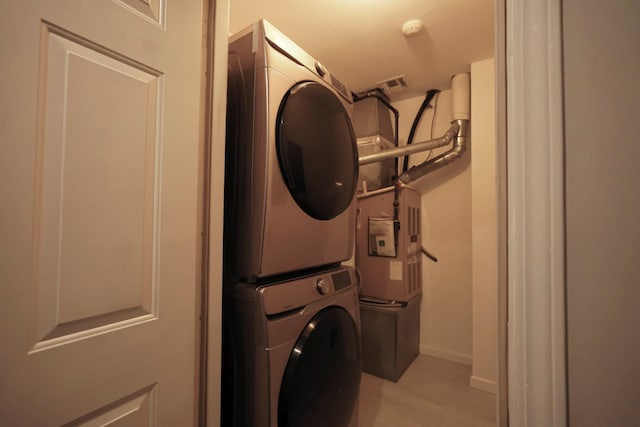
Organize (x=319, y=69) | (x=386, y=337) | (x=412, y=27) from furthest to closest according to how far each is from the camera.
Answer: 1. (x=386, y=337)
2. (x=412, y=27)
3. (x=319, y=69)

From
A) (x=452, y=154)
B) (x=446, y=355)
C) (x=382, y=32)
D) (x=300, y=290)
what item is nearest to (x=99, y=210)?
(x=300, y=290)

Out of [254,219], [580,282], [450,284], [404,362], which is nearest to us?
[580,282]

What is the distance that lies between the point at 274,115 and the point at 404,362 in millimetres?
2208

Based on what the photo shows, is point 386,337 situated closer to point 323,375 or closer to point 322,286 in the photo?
point 323,375

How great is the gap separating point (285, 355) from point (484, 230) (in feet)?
5.83

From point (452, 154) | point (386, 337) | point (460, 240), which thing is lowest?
point (386, 337)

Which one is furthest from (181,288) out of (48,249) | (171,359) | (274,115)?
(274,115)

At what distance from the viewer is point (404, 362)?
87.9 inches

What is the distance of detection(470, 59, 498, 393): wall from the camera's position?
6.54 feet

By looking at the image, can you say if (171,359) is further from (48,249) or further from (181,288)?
(48,249)

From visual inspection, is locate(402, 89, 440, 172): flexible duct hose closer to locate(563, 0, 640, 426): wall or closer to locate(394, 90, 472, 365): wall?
locate(394, 90, 472, 365): wall

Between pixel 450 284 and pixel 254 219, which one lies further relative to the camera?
pixel 450 284

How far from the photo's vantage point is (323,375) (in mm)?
1063

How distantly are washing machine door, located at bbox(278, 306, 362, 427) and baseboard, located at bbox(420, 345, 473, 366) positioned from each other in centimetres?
159
